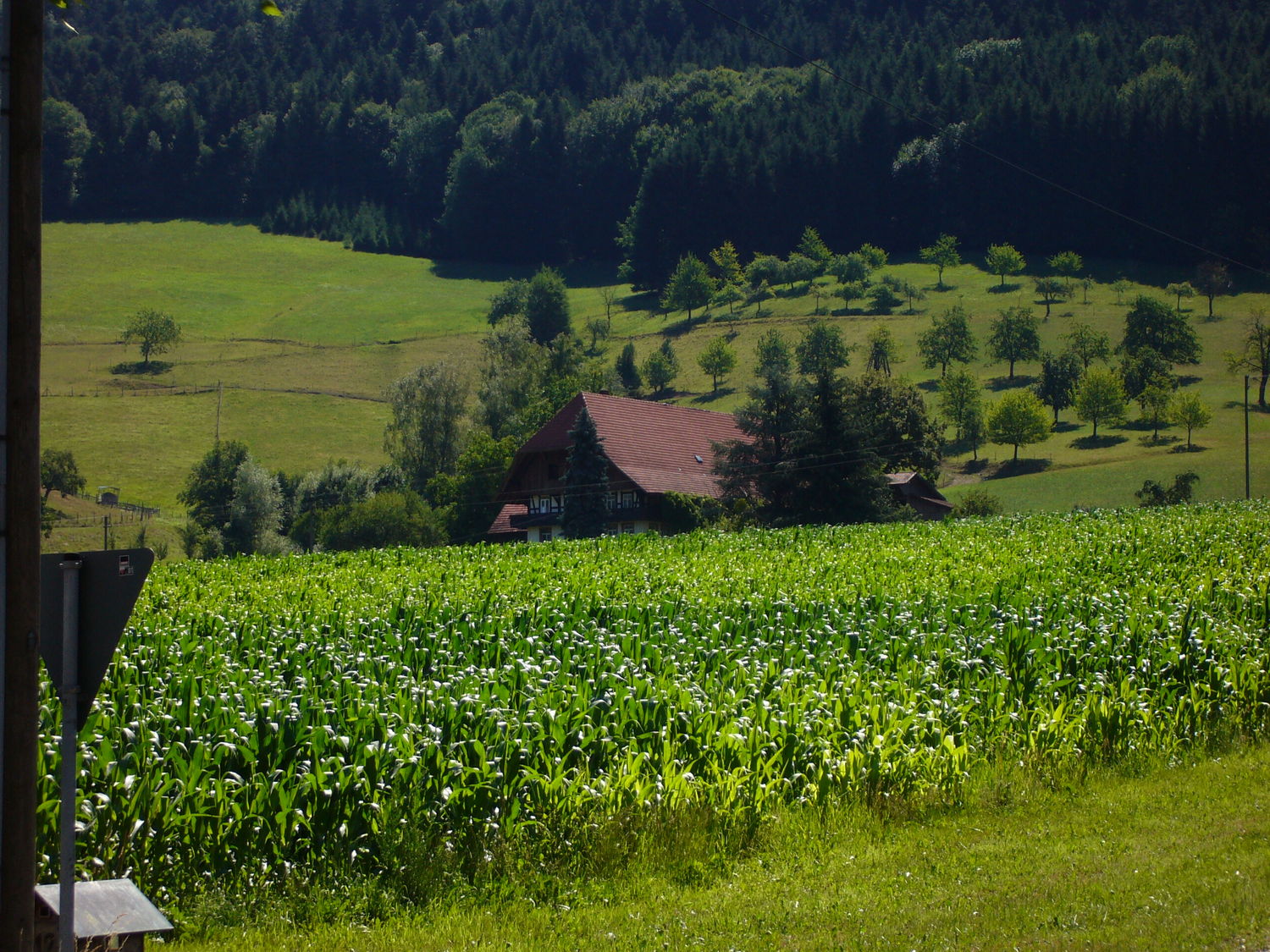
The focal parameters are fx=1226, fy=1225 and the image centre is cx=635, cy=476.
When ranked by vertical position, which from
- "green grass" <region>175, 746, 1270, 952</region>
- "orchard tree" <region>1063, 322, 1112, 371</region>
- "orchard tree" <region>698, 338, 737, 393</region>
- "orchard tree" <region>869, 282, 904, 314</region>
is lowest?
"green grass" <region>175, 746, 1270, 952</region>

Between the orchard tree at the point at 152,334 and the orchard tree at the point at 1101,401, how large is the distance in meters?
85.9

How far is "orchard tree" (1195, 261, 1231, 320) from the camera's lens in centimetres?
12688

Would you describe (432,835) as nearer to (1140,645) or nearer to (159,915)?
(159,915)

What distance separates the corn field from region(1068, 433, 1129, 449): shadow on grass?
74485 millimetres

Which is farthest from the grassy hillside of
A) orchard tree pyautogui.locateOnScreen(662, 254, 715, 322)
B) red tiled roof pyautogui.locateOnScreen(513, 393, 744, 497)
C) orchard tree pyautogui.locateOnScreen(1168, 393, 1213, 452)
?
red tiled roof pyautogui.locateOnScreen(513, 393, 744, 497)

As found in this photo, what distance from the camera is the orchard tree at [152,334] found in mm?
121312

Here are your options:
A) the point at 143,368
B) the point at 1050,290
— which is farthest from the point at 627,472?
the point at 1050,290

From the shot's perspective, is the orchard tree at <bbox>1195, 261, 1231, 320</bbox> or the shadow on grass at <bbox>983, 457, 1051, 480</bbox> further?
the orchard tree at <bbox>1195, 261, 1231, 320</bbox>

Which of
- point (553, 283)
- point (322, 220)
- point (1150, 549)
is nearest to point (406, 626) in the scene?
point (1150, 549)

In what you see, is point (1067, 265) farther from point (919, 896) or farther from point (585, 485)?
point (919, 896)

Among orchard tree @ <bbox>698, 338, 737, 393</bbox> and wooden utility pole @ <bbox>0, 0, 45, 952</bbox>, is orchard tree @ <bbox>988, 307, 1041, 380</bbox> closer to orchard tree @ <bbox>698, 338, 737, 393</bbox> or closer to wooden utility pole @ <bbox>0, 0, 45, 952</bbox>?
orchard tree @ <bbox>698, 338, 737, 393</bbox>

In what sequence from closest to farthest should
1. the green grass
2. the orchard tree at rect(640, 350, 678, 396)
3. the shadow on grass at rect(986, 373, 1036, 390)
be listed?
the green grass < the shadow on grass at rect(986, 373, 1036, 390) < the orchard tree at rect(640, 350, 678, 396)

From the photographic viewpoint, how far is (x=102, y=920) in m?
4.92

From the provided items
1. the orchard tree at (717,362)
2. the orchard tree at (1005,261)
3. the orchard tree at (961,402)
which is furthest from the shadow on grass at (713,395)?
the orchard tree at (1005,261)
